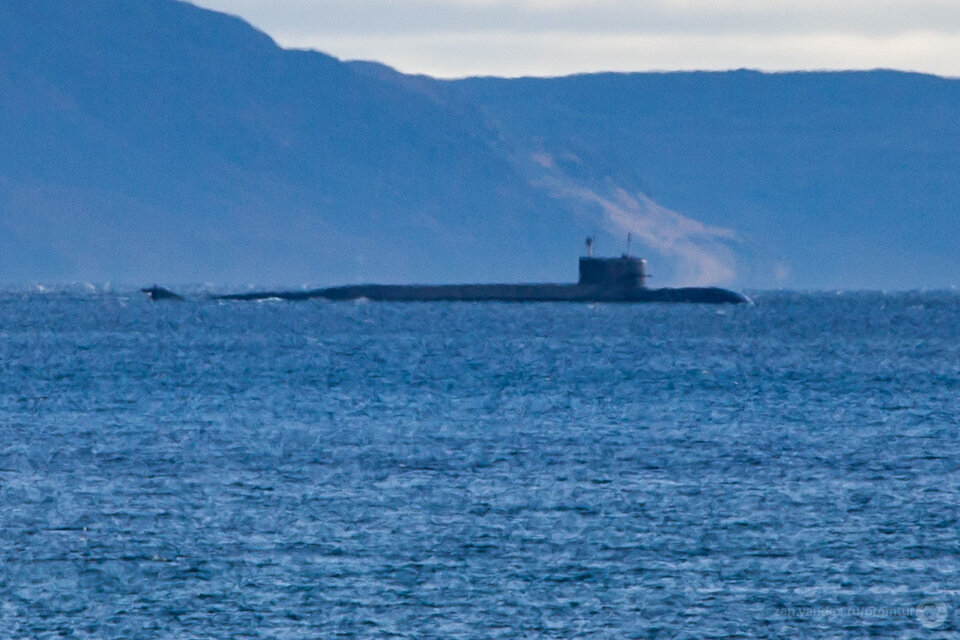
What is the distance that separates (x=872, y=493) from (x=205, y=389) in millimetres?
34878

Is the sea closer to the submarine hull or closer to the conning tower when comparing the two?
the conning tower

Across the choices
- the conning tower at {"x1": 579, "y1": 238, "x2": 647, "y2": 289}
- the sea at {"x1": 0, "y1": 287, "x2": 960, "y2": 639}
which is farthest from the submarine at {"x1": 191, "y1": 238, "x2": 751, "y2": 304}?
the sea at {"x1": 0, "y1": 287, "x2": 960, "y2": 639}

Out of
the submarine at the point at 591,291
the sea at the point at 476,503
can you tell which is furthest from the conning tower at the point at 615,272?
the sea at the point at 476,503

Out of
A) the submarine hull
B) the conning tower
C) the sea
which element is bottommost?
the sea

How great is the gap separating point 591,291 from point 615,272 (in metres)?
3.91

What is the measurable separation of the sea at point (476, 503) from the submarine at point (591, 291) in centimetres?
8546

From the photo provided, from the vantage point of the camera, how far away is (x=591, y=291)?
545ft

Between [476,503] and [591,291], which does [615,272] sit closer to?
[591,291]

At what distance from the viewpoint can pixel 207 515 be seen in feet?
108

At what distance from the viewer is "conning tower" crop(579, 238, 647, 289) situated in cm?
16225

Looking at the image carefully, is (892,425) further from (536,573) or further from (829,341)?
(829,341)

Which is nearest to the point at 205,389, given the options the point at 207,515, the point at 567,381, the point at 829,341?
the point at 567,381

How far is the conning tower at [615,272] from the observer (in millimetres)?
162250

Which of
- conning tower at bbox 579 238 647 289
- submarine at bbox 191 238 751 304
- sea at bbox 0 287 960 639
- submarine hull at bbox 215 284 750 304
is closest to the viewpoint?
sea at bbox 0 287 960 639
